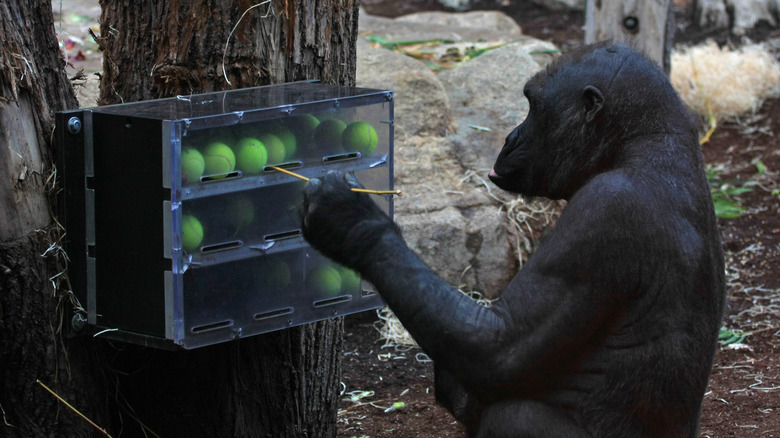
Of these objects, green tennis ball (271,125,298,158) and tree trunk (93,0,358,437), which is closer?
green tennis ball (271,125,298,158)

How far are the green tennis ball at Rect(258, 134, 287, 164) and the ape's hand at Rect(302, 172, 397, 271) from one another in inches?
4.2

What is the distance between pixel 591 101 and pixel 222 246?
3.46ft

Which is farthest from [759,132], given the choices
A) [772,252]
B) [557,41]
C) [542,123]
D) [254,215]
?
[254,215]

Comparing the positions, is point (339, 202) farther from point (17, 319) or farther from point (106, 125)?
point (17, 319)

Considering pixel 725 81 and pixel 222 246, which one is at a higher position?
pixel 725 81

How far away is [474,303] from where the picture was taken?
240cm

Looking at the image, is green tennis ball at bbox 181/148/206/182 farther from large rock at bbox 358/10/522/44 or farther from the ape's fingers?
large rock at bbox 358/10/522/44

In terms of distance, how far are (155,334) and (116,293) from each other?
6.8 inches

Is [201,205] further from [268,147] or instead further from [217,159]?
[268,147]

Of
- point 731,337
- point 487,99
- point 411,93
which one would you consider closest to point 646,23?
point 487,99

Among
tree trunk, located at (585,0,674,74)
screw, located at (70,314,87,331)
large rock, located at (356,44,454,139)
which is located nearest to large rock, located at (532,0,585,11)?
tree trunk, located at (585,0,674,74)

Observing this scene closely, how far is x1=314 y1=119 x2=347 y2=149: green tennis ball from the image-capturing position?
256cm

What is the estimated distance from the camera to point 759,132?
27.1 feet

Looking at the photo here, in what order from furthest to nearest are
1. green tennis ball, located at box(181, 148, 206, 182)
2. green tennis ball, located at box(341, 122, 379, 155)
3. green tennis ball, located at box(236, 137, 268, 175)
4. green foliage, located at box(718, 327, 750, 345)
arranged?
green foliage, located at box(718, 327, 750, 345), green tennis ball, located at box(341, 122, 379, 155), green tennis ball, located at box(236, 137, 268, 175), green tennis ball, located at box(181, 148, 206, 182)
